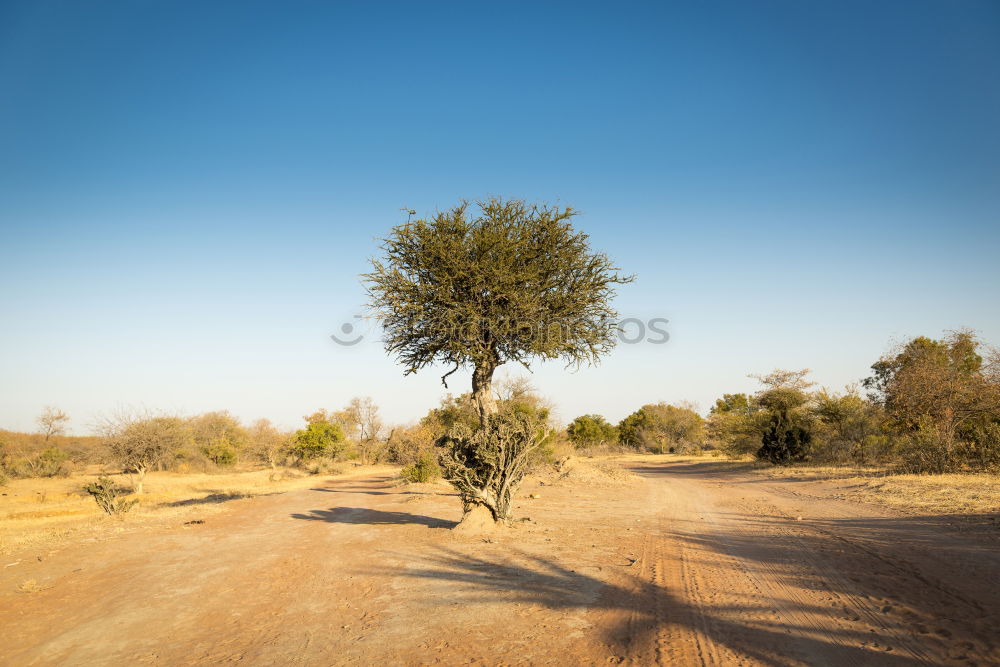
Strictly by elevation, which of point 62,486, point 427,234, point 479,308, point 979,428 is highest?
point 427,234

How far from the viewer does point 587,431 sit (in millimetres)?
46375

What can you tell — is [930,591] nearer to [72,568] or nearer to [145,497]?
[72,568]

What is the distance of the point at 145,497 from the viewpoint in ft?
68.3

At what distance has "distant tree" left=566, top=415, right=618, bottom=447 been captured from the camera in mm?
46406

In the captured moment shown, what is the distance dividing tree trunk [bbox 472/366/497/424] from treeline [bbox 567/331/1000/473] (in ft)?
56.2

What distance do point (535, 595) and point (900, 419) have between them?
21.7 m

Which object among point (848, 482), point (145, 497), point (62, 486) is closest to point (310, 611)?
point (848, 482)

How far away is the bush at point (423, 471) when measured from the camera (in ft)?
74.7

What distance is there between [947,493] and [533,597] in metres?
12.6

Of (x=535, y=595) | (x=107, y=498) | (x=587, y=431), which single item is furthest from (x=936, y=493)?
(x=587, y=431)

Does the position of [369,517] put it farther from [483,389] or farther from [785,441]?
[785,441]

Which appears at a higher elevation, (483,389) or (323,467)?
(483,389)

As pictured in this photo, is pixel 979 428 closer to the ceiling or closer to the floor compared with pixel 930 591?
closer to the ceiling

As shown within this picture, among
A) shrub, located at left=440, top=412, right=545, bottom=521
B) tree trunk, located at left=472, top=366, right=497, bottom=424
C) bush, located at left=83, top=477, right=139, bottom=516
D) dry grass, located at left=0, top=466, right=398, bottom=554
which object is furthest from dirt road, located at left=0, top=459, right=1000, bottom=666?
bush, located at left=83, top=477, right=139, bottom=516
